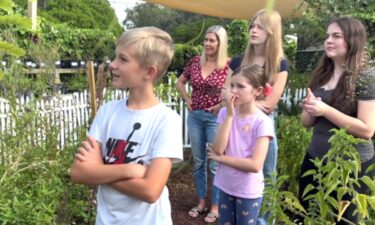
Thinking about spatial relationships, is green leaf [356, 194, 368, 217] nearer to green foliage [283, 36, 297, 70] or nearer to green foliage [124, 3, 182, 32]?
green foliage [283, 36, 297, 70]

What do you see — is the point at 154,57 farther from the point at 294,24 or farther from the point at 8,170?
the point at 294,24

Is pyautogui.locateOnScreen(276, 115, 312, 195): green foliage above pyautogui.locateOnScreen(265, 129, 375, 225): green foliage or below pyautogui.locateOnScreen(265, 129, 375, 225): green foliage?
below

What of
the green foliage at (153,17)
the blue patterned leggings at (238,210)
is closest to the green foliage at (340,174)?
the blue patterned leggings at (238,210)

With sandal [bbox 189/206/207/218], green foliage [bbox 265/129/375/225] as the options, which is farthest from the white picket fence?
green foliage [bbox 265/129/375/225]

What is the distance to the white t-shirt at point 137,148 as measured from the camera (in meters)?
1.68

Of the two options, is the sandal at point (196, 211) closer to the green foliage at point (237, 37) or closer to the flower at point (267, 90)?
the flower at point (267, 90)

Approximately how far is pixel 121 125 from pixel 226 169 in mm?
1027

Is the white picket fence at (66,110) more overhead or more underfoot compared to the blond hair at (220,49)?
more underfoot

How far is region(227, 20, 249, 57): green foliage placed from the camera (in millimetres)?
8594

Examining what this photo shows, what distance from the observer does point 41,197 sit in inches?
108

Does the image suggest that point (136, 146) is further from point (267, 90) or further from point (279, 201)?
point (267, 90)

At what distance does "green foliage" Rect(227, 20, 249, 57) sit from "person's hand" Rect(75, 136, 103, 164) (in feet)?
22.4

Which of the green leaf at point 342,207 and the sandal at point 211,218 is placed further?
the sandal at point 211,218

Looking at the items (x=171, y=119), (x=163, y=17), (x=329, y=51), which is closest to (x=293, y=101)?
(x=329, y=51)
